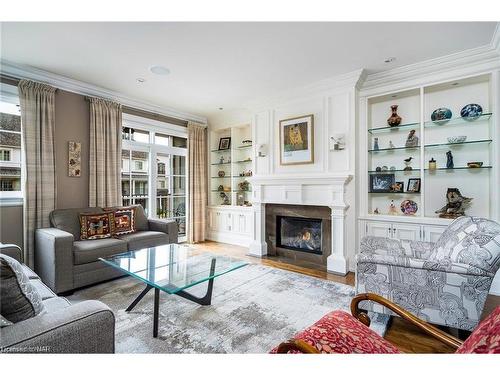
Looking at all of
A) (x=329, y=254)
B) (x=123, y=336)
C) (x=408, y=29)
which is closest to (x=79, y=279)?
(x=123, y=336)

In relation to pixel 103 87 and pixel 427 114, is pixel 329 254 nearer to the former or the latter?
pixel 427 114

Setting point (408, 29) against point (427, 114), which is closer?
point (408, 29)

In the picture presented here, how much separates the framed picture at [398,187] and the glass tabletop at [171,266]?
234 centimetres

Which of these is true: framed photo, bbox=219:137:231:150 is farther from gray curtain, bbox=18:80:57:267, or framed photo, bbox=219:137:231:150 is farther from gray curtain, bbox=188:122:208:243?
gray curtain, bbox=18:80:57:267

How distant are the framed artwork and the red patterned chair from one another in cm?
364

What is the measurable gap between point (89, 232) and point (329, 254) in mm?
3224

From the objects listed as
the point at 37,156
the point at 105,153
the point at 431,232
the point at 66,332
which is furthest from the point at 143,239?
the point at 431,232

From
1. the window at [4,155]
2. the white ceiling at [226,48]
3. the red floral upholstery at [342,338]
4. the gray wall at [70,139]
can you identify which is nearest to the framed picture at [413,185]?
the white ceiling at [226,48]

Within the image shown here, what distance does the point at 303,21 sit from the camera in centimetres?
221

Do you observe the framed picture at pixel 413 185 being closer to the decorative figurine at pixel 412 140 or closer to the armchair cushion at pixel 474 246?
the decorative figurine at pixel 412 140

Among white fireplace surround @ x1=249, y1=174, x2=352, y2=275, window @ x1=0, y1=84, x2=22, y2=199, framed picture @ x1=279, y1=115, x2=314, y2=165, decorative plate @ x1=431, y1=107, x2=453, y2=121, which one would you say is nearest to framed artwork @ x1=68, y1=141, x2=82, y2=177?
window @ x1=0, y1=84, x2=22, y2=199

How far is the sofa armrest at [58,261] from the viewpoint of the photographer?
259 cm
